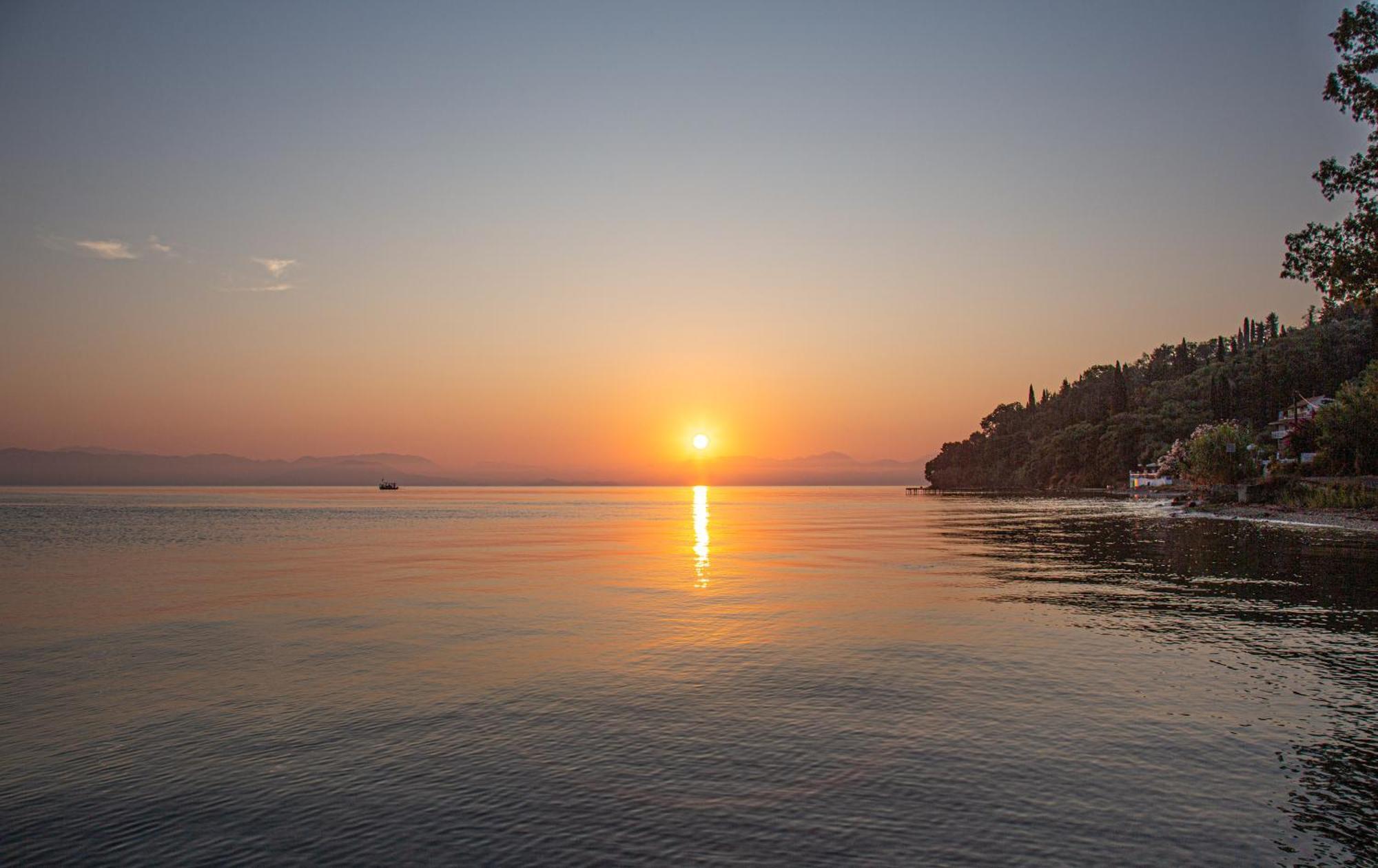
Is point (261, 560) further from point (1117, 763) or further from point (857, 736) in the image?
point (1117, 763)

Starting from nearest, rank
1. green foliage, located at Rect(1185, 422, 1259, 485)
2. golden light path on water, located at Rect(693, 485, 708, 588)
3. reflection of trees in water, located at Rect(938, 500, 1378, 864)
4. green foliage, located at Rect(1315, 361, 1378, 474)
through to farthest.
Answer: reflection of trees in water, located at Rect(938, 500, 1378, 864)
golden light path on water, located at Rect(693, 485, 708, 588)
green foliage, located at Rect(1315, 361, 1378, 474)
green foliage, located at Rect(1185, 422, 1259, 485)

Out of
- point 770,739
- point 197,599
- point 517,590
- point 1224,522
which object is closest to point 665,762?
point 770,739

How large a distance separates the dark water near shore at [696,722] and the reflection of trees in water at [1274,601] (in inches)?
5.3

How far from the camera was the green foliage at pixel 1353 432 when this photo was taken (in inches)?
3612

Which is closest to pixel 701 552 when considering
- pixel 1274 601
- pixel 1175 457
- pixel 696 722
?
pixel 1274 601

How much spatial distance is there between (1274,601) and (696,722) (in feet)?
86.2

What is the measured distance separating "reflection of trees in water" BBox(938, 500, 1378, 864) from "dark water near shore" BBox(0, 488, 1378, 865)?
13 centimetres

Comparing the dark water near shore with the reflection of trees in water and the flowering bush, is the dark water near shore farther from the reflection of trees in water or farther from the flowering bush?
the flowering bush

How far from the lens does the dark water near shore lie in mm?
10516

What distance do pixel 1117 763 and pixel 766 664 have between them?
9.28 metres

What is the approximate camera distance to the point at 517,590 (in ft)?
121

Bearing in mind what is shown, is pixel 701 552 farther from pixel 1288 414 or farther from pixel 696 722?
pixel 1288 414

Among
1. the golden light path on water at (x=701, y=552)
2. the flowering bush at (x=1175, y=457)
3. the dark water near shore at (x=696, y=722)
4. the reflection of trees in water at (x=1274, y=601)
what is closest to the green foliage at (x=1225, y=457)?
the flowering bush at (x=1175, y=457)

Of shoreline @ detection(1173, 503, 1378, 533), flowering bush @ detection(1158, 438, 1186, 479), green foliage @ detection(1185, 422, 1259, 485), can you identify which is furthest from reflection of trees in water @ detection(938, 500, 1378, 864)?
flowering bush @ detection(1158, 438, 1186, 479)
